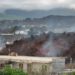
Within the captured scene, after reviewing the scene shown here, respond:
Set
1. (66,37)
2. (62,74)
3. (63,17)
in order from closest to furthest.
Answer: (62,74) → (66,37) → (63,17)

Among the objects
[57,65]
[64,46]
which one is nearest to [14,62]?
[57,65]

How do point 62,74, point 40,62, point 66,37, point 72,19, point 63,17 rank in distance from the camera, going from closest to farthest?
point 62,74 < point 40,62 < point 66,37 < point 72,19 < point 63,17

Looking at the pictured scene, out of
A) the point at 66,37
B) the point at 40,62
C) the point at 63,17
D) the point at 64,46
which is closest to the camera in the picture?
the point at 40,62

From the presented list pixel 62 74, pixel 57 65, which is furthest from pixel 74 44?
pixel 62 74

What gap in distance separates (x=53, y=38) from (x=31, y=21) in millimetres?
16404

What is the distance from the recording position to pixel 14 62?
16.0m

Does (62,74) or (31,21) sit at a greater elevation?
(31,21)

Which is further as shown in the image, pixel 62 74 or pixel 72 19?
pixel 72 19

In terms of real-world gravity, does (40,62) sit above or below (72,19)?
below

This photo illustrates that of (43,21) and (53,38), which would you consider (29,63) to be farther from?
(43,21)

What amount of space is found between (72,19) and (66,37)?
13789 mm

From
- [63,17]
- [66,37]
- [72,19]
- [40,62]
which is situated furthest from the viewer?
[63,17]

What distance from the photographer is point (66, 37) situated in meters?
23.8

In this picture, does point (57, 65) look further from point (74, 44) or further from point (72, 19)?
point (72, 19)
